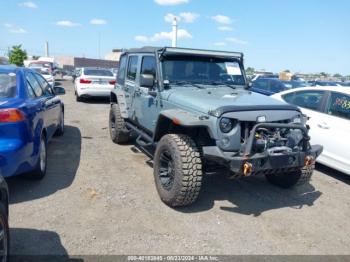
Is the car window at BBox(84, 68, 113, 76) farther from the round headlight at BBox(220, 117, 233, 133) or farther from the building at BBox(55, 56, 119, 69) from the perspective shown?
the building at BBox(55, 56, 119, 69)

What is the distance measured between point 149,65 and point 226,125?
2230 mm

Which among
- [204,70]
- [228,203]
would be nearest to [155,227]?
[228,203]

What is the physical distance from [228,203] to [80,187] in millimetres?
2059

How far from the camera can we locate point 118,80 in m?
7.81

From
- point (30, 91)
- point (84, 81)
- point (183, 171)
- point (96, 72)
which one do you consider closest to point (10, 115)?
point (30, 91)

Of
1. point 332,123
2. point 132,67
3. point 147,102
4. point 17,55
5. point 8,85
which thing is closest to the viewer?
point 8,85

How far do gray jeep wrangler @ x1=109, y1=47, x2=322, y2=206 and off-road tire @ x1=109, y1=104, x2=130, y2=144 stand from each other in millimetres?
1027

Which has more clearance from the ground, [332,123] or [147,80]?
[147,80]

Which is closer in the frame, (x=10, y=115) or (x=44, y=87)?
(x=10, y=115)

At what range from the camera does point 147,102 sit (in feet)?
19.0

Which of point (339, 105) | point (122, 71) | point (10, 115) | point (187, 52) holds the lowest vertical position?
point (10, 115)

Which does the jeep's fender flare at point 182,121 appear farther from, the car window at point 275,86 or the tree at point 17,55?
the tree at point 17,55

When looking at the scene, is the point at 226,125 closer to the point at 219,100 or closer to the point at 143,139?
the point at 219,100

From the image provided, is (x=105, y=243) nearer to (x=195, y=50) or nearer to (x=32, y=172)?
(x=32, y=172)
